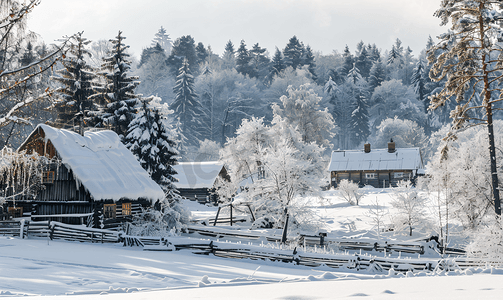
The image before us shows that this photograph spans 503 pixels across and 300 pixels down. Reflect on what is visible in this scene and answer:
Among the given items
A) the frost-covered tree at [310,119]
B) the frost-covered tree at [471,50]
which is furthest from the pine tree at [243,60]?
the frost-covered tree at [471,50]

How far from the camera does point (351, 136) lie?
3307 inches

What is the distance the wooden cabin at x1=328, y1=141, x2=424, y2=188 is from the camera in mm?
52750

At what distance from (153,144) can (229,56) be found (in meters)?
85.5

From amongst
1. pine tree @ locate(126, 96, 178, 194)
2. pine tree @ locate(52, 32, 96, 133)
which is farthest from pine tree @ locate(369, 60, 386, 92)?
pine tree @ locate(126, 96, 178, 194)

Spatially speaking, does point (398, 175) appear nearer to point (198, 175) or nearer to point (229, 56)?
point (198, 175)

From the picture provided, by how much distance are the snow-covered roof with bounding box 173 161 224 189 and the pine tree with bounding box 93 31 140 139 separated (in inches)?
684

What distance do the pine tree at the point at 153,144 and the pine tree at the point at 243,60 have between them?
2805 inches

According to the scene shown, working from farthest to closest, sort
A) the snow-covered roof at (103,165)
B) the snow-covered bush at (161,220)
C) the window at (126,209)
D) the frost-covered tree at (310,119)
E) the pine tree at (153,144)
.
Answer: the frost-covered tree at (310,119) → the pine tree at (153,144) → the window at (126,209) → the snow-covered bush at (161,220) → the snow-covered roof at (103,165)

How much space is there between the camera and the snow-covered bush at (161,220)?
904 inches

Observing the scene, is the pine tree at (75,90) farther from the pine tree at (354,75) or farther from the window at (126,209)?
the pine tree at (354,75)

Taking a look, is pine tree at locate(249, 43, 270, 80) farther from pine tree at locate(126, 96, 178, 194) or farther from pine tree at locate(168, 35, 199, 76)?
pine tree at locate(126, 96, 178, 194)

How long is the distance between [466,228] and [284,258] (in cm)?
1515

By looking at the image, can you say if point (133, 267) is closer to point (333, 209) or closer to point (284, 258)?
point (284, 258)

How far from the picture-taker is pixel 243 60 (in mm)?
98250
